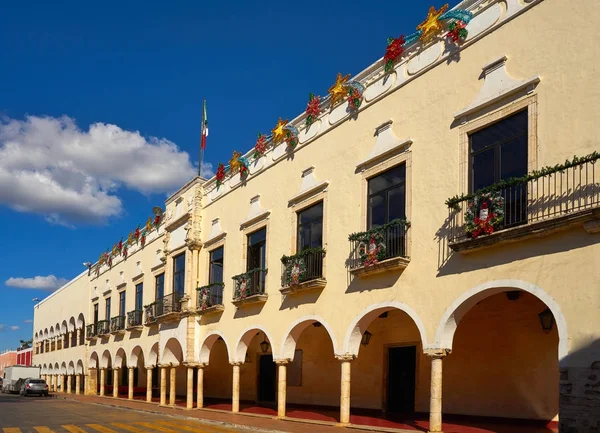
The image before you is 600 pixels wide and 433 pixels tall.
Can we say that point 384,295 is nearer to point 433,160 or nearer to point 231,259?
point 433,160

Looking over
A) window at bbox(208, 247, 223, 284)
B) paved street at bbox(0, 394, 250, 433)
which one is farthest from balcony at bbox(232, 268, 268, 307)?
paved street at bbox(0, 394, 250, 433)

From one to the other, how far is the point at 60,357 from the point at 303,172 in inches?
1350

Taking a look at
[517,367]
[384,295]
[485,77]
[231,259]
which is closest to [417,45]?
[485,77]

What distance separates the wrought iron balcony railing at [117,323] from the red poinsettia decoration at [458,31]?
77.2 ft

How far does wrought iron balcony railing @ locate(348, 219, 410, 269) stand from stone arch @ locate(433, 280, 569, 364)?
1.79 metres

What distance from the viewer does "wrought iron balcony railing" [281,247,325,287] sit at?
53.2 feet

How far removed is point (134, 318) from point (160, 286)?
2818 millimetres

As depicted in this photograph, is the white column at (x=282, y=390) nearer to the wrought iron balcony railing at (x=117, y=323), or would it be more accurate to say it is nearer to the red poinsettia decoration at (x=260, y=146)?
the red poinsettia decoration at (x=260, y=146)

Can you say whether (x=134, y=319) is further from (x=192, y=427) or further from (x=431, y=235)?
(x=431, y=235)

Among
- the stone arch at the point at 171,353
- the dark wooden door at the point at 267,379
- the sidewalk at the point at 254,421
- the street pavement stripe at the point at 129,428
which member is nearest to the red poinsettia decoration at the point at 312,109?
the sidewalk at the point at 254,421

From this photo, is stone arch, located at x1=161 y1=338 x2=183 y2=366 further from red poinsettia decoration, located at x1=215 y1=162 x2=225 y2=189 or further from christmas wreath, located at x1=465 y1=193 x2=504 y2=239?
christmas wreath, located at x1=465 y1=193 x2=504 y2=239

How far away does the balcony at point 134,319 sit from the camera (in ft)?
95.5

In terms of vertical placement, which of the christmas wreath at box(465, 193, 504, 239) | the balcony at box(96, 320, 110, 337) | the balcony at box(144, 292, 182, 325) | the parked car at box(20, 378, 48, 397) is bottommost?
the parked car at box(20, 378, 48, 397)

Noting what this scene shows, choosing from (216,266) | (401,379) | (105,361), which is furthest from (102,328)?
(401,379)
